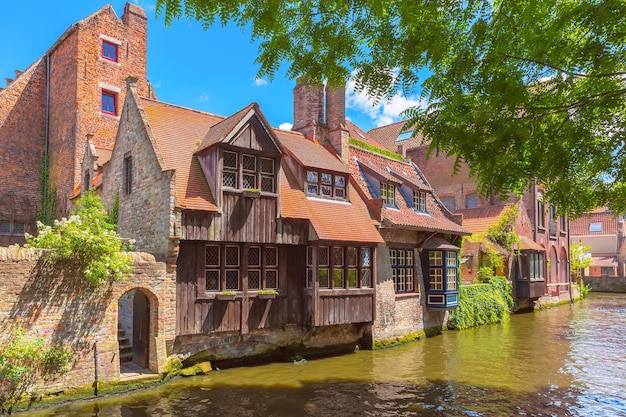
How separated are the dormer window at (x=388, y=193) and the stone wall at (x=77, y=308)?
32.6 ft

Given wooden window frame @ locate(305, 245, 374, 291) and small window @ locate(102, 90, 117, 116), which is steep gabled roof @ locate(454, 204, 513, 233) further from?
small window @ locate(102, 90, 117, 116)

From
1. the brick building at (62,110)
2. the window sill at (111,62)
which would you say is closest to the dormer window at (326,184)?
the brick building at (62,110)

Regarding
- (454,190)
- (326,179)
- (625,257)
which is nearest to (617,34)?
(326,179)

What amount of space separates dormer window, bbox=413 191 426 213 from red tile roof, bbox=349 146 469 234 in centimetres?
27

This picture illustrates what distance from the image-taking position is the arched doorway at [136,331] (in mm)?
13367

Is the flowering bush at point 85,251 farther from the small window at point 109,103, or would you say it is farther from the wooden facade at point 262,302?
the small window at point 109,103

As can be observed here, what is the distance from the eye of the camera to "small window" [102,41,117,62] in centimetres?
2355

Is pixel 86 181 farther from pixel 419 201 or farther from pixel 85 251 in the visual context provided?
pixel 419 201

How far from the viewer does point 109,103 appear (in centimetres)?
2380

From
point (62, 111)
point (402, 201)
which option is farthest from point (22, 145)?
point (402, 201)

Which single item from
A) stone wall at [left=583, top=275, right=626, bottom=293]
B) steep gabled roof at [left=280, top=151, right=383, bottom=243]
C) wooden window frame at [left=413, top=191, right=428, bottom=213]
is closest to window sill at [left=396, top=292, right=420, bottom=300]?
steep gabled roof at [left=280, top=151, right=383, bottom=243]

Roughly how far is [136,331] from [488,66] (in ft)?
42.0

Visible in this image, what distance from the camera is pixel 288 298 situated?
15.2m

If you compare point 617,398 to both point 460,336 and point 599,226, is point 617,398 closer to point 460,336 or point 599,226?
point 460,336
